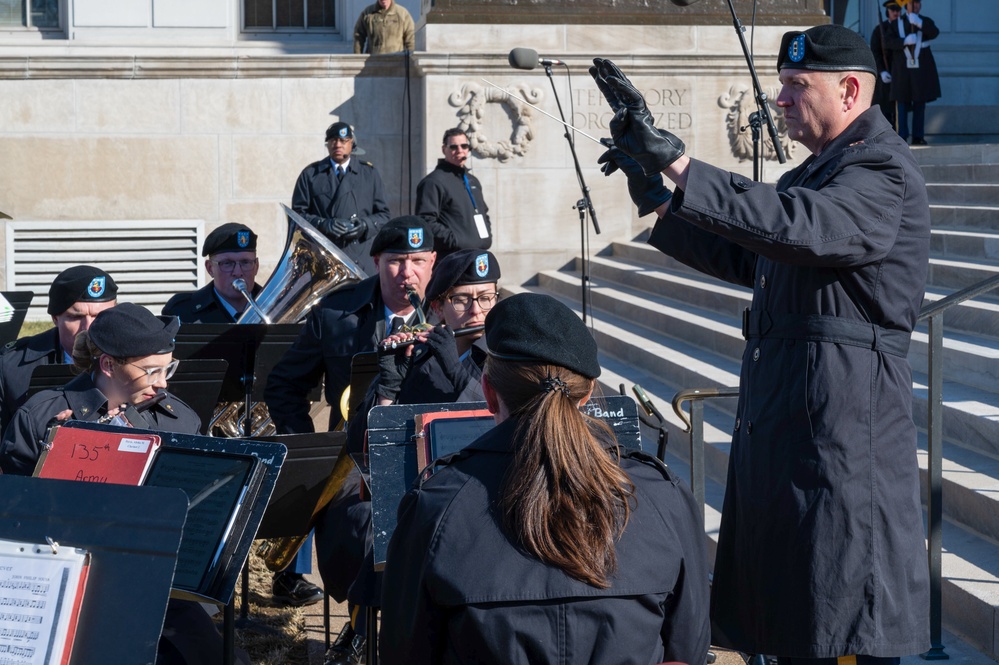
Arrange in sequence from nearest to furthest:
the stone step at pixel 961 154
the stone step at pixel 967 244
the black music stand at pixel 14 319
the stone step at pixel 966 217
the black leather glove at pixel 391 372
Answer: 1. the black leather glove at pixel 391 372
2. the black music stand at pixel 14 319
3. the stone step at pixel 967 244
4. the stone step at pixel 966 217
5. the stone step at pixel 961 154

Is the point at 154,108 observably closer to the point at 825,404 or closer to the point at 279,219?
the point at 279,219

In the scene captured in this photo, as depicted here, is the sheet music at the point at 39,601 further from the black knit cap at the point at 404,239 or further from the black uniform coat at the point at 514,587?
the black knit cap at the point at 404,239

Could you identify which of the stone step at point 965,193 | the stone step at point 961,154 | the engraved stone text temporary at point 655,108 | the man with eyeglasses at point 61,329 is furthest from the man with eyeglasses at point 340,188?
the man with eyeglasses at point 61,329

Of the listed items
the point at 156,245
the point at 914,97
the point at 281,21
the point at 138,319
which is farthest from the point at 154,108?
the point at 138,319

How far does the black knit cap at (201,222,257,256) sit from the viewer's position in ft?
22.0

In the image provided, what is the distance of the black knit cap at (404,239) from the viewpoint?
5.30 meters

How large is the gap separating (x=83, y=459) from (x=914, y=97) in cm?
1225

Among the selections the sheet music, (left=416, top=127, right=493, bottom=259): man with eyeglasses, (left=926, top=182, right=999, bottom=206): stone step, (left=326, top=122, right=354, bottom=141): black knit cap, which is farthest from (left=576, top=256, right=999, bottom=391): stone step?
the sheet music

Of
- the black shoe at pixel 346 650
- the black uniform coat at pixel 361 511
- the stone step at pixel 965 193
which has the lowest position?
the black shoe at pixel 346 650

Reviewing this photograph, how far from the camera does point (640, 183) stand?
2992mm

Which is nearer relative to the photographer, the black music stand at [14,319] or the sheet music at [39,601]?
the sheet music at [39,601]

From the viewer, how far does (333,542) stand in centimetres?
469

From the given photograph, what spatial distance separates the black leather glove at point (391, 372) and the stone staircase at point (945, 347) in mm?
1914

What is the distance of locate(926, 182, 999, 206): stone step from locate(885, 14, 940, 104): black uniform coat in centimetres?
384
